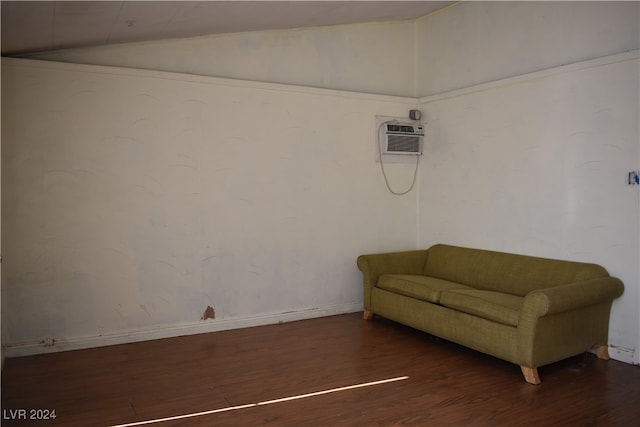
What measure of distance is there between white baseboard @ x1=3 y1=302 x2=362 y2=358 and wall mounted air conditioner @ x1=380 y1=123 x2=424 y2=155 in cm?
170

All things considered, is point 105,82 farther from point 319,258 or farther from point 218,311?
point 319,258

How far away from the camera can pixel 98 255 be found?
4.09 metres

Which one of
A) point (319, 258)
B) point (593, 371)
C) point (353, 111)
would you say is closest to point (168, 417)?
point (319, 258)

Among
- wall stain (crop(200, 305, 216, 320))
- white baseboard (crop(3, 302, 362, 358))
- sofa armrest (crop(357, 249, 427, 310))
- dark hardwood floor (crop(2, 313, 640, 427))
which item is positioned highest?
sofa armrest (crop(357, 249, 427, 310))

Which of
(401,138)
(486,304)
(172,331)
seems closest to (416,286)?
(486,304)

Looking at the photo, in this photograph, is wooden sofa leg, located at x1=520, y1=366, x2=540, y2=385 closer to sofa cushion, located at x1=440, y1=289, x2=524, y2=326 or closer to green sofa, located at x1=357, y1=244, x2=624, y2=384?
green sofa, located at x1=357, y1=244, x2=624, y2=384

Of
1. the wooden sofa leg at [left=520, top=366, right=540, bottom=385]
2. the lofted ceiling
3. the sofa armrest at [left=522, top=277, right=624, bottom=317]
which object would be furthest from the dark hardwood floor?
the lofted ceiling

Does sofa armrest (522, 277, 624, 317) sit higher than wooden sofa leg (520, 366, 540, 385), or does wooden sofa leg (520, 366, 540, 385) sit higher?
sofa armrest (522, 277, 624, 317)

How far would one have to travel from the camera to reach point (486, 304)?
3717 mm

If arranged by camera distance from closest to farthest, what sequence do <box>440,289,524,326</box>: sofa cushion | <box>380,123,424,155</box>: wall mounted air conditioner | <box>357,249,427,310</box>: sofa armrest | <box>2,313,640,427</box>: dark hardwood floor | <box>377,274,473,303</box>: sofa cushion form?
<box>2,313,640,427</box>: dark hardwood floor
<box>440,289,524,326</box>: sofa cushion
<box>377,274,473,303</box>: sofa cushion
<box>357,249,427,310</box>: sofa armrest
<box>380,123,424,155</box>: wall mounted air conditioner

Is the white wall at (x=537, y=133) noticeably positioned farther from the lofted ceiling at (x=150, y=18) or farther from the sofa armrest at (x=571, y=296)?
the lofted ceiling at (x=150, y=18)

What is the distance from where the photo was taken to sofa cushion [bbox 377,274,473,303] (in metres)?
4.21

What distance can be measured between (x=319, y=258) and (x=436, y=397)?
218 cm

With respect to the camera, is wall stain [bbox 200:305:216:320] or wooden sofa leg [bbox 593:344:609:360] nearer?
wooden sofa leg [bbox 593:344:609:360]
